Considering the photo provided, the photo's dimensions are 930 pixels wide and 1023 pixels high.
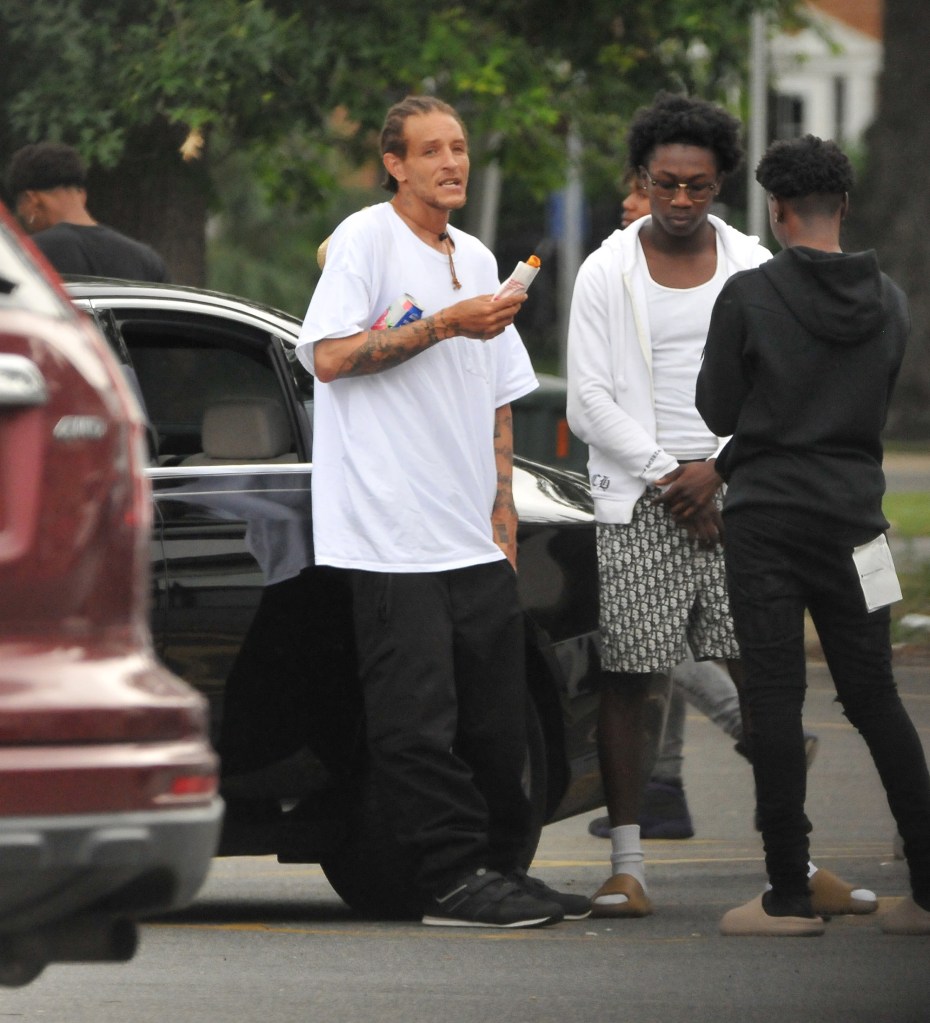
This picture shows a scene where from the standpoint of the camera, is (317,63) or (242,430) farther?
(317,63)

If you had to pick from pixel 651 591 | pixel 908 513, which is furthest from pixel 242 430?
pixel 908 513

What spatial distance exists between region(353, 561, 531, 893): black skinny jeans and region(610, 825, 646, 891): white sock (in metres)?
0.40

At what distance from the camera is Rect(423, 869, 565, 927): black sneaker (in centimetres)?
600

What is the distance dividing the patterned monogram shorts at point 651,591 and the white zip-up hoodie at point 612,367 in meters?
0.07

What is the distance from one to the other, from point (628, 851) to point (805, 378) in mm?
1385

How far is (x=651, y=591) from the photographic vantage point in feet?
20.7

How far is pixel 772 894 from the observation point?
19.3 feet

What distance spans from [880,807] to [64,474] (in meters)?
5.48

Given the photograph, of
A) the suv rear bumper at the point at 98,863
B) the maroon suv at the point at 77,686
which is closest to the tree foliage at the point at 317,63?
the maroon suv at the point at 77,686

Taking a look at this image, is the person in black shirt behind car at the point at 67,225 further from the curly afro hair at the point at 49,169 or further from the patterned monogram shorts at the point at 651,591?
the patterned monogram shorts at the point at 651,591

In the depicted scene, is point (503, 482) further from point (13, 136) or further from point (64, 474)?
point (13, 136)

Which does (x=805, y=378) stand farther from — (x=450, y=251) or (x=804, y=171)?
(x=450, y=251)

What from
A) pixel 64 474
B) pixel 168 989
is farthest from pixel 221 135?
pixel 64 474

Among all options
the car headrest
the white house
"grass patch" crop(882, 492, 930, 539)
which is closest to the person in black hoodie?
the car headrest
